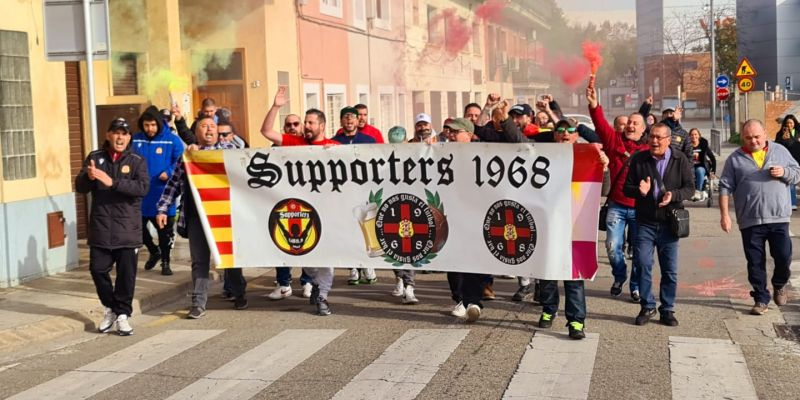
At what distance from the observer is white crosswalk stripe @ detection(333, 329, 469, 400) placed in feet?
22.2

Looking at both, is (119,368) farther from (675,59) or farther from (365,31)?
Result: (675,59)

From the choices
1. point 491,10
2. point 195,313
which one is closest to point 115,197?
point 195,313

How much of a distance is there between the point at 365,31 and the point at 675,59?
6638cm

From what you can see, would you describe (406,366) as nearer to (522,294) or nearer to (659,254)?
(659,254)

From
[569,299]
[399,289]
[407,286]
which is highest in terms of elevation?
[569,299]

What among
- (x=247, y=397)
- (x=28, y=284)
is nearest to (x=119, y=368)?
(x=247, y=397)

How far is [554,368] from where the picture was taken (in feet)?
24.1

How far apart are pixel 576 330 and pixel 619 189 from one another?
2.26 meters

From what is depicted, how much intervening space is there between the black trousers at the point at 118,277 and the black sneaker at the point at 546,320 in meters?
3.50

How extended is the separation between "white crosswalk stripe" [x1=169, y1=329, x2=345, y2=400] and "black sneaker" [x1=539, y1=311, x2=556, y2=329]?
1626mm

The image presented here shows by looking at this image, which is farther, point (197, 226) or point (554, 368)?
point (197, 226)

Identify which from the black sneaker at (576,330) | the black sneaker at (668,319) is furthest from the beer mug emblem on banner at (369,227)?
the black sneaker at (668,319)

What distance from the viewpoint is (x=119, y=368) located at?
7824 mm

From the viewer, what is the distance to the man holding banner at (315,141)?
9789mm
